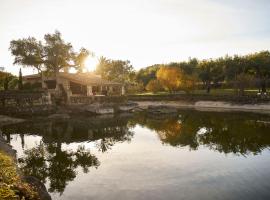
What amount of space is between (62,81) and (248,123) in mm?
40758

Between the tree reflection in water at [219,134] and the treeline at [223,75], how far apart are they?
89.9 feet

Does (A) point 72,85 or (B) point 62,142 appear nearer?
(B) point 62,142

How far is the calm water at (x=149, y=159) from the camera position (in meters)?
16.0

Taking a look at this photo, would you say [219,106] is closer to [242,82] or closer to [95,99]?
[242,82]

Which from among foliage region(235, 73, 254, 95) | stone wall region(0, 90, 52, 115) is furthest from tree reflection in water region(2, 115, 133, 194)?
foliage region(235, 73, 254, 95)

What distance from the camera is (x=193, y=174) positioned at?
18.8 meters

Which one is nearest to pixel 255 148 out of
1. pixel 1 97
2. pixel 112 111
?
pixel 112 111

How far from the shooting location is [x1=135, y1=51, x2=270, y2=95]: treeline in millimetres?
67438

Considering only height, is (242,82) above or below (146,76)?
below

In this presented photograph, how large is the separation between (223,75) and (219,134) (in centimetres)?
5139

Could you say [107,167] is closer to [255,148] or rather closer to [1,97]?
[255,148]

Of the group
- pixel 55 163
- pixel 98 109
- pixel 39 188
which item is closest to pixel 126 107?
Result: pixel 98 109

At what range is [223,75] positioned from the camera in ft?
268

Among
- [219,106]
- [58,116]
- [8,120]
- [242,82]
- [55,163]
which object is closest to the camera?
[55,163]
